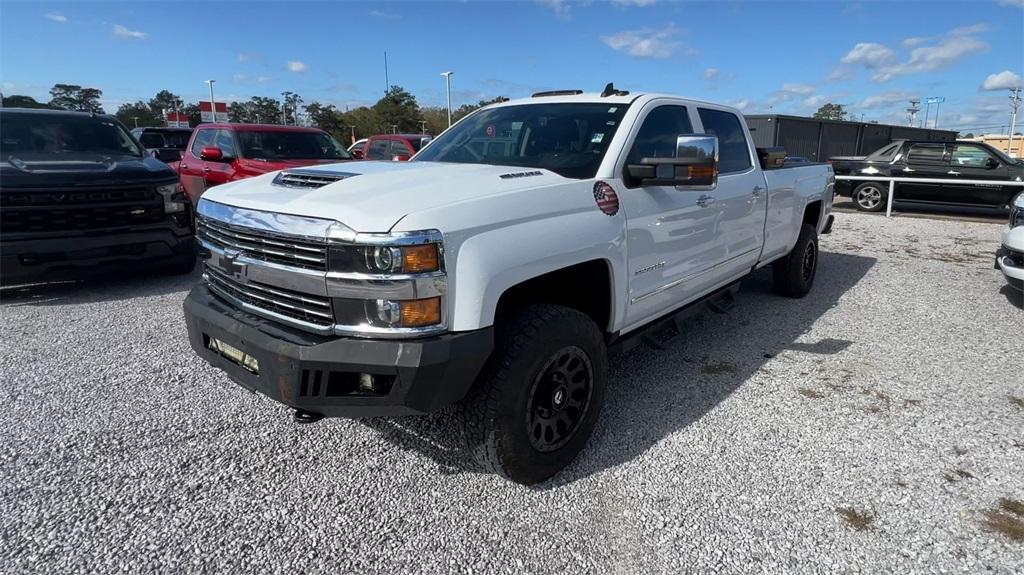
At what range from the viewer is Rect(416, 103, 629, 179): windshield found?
313 centimetres

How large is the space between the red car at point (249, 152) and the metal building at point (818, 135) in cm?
1679

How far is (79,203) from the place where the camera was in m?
5.36

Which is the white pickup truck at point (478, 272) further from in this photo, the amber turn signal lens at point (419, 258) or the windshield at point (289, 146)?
the windshield at point (289, 146)

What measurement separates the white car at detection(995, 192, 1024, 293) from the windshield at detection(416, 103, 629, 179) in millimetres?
4306

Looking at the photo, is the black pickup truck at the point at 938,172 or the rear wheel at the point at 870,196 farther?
the rear wheel at the point at 870,196

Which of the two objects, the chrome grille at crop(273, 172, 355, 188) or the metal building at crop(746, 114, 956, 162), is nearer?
the chrome grille at crop(273, 172, 355, 188)

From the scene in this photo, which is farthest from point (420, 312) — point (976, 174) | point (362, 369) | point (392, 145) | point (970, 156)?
point (970, 156)

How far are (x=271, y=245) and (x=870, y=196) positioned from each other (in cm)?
1377

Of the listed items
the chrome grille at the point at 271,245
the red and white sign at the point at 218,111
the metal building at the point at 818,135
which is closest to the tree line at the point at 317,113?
the red and white sign at the point at 218,111

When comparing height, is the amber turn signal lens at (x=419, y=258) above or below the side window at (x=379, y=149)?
below

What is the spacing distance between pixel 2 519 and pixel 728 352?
4.26 meters

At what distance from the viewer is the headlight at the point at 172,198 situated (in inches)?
233

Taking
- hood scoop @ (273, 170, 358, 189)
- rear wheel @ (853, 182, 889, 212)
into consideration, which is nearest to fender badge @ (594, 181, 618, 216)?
hood scoop @ (273, 170, 358, 189)

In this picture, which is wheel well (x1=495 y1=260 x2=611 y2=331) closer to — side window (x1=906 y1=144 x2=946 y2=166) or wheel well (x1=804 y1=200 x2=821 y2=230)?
wheel well (x1=804 y1=200 x2=821 y2=230)
